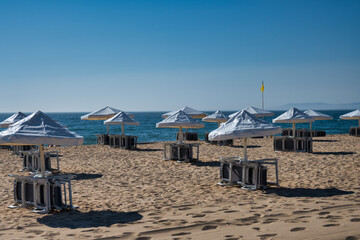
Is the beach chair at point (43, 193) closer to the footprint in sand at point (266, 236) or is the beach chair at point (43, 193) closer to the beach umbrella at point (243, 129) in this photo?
the beach umbrella at point (243, 129)

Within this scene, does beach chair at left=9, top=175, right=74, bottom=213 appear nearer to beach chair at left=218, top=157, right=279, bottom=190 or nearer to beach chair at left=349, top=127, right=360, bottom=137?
beach chair at left=218, top=157, right=279, bottom=190

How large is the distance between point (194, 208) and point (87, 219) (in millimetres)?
1732

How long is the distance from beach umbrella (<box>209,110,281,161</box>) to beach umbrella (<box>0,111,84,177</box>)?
2.95 m

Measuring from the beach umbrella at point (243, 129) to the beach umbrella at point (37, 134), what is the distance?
9.68ft

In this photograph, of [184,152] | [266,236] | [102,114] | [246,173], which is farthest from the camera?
[102,114]

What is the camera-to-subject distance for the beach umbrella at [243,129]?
24.7 ft

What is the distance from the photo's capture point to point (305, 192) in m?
7.38

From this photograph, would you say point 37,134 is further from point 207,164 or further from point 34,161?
point 207,164

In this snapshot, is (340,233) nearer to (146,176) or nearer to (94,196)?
(94,196)

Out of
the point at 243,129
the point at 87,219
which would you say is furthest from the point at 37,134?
the point at 243,129

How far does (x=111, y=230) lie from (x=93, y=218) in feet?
2.61

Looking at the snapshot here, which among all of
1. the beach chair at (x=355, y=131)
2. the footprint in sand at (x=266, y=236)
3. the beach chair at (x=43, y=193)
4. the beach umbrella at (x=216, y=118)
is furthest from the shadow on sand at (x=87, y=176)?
the beach chair at (x=355, y=131)

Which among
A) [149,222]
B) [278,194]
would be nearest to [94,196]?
[149,222]

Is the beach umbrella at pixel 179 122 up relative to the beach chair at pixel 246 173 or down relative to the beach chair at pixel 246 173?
up
